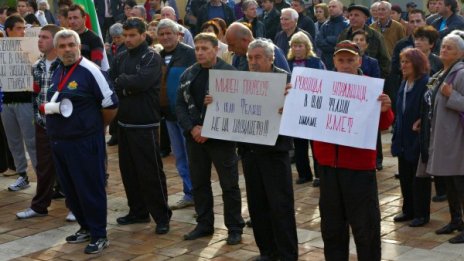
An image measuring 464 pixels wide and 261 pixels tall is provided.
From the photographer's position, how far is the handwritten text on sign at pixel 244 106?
642cm

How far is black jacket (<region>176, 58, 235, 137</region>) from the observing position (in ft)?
23.7

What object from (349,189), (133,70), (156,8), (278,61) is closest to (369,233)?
(349,189)

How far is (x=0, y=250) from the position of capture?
24.8 feet

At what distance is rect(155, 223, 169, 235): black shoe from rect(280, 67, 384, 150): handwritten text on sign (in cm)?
231

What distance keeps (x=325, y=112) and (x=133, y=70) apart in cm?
254

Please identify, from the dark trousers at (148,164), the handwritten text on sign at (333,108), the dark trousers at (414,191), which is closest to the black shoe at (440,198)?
the dark trousers at (414,191)

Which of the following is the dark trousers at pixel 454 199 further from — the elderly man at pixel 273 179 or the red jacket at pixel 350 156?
the red jacket at pixel 350 156

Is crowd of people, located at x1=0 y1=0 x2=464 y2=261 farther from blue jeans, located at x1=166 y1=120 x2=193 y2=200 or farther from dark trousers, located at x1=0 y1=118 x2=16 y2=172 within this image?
dark trousers, located at x1=0 y1=118 x2=16 y2=172

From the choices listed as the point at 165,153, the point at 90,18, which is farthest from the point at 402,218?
the point at 90,18

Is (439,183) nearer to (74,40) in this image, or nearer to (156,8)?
(74,40)

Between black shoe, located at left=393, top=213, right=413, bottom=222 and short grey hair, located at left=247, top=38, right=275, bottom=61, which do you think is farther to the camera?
black shoe, located at left=393, top=213, right=413, bottom=222

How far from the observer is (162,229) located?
7809 mm

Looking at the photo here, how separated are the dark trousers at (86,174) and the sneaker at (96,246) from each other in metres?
0.05

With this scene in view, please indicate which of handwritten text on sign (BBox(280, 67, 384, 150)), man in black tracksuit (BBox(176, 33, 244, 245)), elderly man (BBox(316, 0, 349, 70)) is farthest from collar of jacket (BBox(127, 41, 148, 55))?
elderly man (BBox(316, 0, 349, 70))
